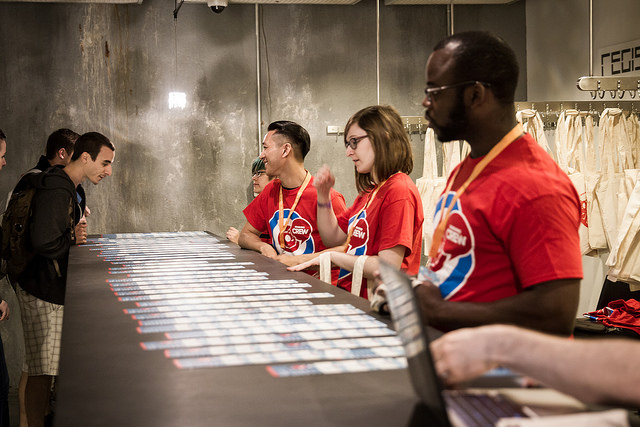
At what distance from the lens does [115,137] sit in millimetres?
5449

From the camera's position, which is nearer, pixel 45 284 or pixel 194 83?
pixel 45 284

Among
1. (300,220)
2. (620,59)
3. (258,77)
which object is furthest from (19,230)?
(620,59)

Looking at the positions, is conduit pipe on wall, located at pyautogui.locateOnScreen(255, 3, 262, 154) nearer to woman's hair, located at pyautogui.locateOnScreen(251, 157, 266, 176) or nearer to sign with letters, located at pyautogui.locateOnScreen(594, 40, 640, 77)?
woman's hair, located at pyautogui.locateOnScreen(251, 157, 266, 176)

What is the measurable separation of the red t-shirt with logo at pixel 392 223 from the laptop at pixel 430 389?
1.59 metres

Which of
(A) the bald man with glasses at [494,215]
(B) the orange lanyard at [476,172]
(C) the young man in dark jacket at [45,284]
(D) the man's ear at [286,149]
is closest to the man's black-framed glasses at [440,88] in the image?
(A) the bald man with glasses at [494,215]

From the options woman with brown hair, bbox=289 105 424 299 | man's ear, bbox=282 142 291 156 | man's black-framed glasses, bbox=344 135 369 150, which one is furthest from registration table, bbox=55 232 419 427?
man's ear, bbox=282 142 291 156

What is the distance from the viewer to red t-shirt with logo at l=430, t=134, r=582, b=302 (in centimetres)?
138

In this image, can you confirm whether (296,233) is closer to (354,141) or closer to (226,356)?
(354,141)

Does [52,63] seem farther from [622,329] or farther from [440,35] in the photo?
[622,329]

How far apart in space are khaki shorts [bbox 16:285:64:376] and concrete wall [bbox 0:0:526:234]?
1.73 m

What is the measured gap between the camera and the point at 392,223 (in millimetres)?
2551

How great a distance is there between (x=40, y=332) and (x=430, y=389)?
11.2 ft

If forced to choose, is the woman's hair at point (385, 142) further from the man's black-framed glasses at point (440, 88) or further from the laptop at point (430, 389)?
the laptop at point (430, 389)

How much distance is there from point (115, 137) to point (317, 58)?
1806 millimetres
